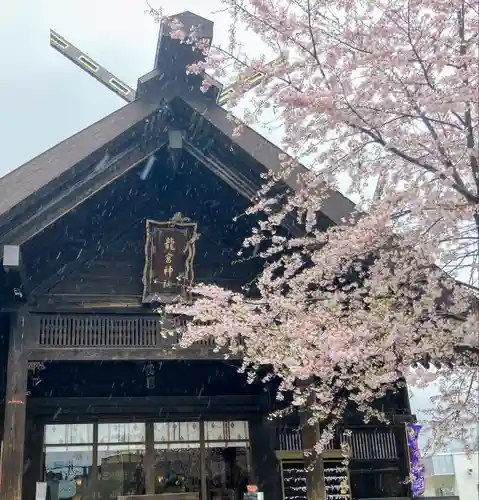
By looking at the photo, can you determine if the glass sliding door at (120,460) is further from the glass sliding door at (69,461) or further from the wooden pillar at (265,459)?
the wooden pillar at (265,459)

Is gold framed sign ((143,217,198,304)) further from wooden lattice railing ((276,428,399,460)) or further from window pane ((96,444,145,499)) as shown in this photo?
wooden lattice railing ((276,428,399,460))

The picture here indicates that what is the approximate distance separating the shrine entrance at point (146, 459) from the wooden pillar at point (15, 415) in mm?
2245

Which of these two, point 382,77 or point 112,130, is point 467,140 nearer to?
point 382,77

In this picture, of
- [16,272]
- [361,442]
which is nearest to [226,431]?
[361,442]

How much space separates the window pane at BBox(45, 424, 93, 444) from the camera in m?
9.62

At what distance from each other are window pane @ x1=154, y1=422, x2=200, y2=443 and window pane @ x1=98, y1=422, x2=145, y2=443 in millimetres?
263

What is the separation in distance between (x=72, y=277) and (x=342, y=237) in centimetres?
444

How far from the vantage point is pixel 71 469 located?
31.6 feet

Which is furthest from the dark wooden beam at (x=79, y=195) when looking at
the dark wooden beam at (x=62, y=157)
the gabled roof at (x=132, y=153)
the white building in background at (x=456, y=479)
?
the white building in background at (x=456, y=479)

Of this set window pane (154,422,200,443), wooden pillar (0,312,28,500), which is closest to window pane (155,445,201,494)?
window pane (154,422,200,443)

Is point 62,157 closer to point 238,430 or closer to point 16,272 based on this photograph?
point 16,272

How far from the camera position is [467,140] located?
16.6 feet

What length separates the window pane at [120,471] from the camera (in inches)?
378

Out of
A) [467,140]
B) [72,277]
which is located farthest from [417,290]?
[72,277]
